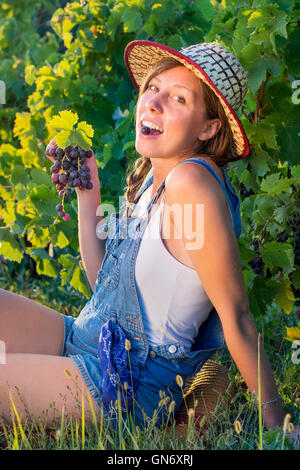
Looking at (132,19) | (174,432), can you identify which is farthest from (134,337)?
(132,19)

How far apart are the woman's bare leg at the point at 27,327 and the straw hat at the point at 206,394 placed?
0.46 meters

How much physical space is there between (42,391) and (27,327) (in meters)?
0.27

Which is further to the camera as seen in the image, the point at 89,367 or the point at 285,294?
the point at 285,294

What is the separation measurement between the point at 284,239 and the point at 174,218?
0.78m

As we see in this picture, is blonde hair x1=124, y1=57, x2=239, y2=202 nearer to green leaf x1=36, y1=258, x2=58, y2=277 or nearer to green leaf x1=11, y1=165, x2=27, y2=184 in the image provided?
green leaf x1=36, y1=258, x2=58, y2=277

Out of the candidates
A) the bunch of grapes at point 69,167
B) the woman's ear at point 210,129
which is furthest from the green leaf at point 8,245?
the woman's ear at point 210,129

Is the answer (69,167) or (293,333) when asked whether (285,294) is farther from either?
(69,167)

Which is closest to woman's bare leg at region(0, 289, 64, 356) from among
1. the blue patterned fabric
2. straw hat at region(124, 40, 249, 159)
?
the blue patterned fabric

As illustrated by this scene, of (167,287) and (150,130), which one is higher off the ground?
(150,130)

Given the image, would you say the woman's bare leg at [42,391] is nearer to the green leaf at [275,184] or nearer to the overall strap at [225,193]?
the overall strap at [225,193]

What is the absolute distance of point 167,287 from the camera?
→ 1.93 m

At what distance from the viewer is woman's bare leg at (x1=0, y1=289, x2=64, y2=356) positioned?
211 centimetres
